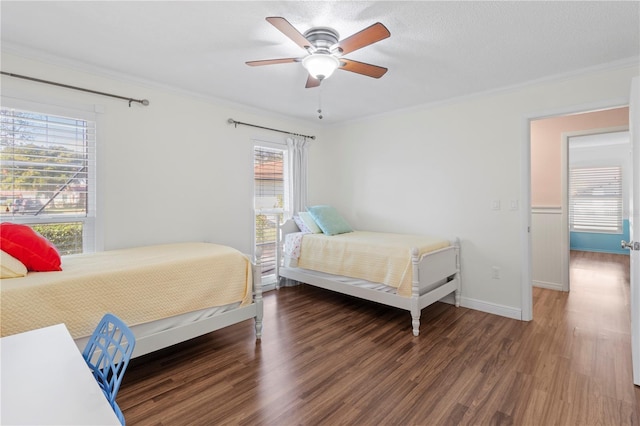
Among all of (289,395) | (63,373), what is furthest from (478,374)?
(63,373)

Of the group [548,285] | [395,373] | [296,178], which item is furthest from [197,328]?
[548,285]

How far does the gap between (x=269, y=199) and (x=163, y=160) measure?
1392 mm

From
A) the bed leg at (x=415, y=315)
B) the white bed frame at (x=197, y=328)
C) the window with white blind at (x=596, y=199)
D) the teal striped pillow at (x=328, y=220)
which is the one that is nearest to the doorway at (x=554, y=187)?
the bed leg at (x=415, y=315)

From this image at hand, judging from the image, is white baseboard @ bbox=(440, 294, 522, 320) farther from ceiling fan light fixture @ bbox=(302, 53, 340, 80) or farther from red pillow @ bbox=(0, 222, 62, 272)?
red pillow @ bbox=(0, 222, 62, 272)

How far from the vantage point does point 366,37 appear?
189cm

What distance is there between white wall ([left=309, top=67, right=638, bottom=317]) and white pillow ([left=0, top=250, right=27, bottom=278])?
3729mm

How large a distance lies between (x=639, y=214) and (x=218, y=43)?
3127 mm

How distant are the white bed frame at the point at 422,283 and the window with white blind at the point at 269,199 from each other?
543 mm

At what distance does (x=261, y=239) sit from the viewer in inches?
170

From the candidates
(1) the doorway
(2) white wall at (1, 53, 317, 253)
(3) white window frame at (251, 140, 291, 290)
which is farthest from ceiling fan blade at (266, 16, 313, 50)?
(1) the doorway

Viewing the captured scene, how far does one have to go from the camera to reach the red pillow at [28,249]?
1.97m

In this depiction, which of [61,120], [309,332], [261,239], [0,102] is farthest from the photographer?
[261,239]

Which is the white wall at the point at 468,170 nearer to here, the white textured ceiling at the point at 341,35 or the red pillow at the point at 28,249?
the white textured ceiling at the point at 341,35

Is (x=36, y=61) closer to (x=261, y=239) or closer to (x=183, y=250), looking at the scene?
(x=183, y=250)
